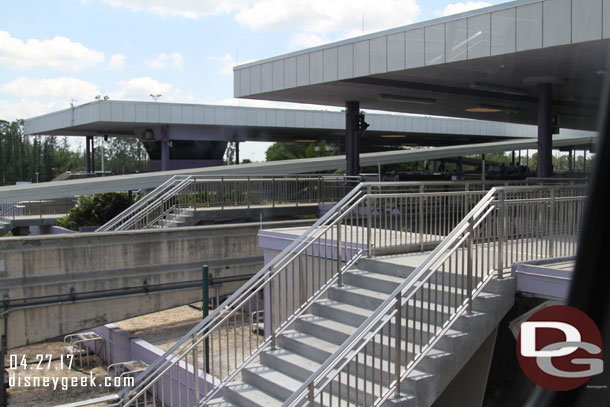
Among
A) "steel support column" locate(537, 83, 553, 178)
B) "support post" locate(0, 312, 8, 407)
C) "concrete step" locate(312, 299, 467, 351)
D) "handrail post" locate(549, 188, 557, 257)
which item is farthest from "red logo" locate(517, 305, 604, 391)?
"support post" locate(0, 312, 8, 407)

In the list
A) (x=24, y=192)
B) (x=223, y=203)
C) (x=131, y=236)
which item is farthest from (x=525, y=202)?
(x=24, y=192)

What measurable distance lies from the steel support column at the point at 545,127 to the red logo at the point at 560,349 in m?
9.66

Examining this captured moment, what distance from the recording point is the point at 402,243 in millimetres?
8953

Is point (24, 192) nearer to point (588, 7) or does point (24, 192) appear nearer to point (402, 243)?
point (402, 243)

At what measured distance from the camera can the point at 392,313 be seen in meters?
5.72

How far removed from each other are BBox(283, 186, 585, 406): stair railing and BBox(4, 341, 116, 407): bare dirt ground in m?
7.66

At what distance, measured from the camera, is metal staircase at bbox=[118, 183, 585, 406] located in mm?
5863

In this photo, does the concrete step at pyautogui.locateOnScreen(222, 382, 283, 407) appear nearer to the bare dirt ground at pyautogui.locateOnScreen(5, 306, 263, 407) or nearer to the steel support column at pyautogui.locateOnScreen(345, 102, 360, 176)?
the bare dirt ground at pyautogui.locateOnScreen(5, 306, 263, 407)

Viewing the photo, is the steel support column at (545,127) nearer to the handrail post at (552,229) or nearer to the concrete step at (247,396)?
the handrail post at (552,229)

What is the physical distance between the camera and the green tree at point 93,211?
21562 millimetres

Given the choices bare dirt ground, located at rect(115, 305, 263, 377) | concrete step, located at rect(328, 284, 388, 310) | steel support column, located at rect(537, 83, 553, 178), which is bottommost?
bare dirt ground, located at rect(115, 305, 263, 377)

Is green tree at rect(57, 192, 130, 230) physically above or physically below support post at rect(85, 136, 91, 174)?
below

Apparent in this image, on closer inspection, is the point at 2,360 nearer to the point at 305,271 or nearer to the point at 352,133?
the point at 305,271

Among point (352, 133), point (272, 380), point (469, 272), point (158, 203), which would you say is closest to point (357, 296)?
point (272, 380)
